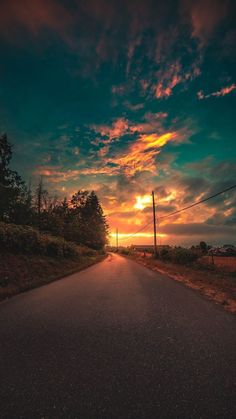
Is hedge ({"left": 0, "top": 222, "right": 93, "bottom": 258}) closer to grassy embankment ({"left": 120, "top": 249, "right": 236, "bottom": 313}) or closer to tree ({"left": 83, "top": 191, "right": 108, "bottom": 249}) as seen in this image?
grassy embankment ({"left": 120, "top": 249, "right": 236, "bottom": 313})

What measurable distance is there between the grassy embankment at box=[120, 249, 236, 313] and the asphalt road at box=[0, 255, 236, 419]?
2.69 m

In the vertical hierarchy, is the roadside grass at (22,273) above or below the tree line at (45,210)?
below

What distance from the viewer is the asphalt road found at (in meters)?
2.32

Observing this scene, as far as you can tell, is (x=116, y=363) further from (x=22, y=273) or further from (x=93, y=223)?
(x=93, y=223)

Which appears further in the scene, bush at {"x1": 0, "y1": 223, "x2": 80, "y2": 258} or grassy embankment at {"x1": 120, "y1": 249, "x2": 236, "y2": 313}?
bush at {"x1": 0, "y1": 223, "x2": 80, "y2": 258}

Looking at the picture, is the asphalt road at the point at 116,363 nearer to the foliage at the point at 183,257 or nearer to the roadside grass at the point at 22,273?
the roadside grass at the point at 22,273

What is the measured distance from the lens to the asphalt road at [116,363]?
2318 mm

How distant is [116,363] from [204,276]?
13.9m

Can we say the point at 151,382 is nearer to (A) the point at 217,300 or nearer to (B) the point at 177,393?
(B) the point at 177,393

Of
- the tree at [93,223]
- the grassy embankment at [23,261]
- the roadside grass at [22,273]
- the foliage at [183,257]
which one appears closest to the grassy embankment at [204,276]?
the foliage at [183,257]

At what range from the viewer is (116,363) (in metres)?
3.23

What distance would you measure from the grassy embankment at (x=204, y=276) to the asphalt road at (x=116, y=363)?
269 centimetres

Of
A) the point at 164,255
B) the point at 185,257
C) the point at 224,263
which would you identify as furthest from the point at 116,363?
the point at 164,255

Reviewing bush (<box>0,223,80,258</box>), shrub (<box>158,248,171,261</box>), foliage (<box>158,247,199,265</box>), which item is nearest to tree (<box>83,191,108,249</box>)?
shrub (<box>158,248,171,261</box>)
